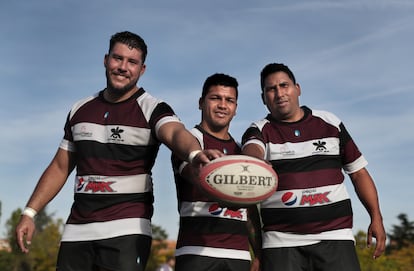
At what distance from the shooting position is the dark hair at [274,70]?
5734mm

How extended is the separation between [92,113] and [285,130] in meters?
1.96

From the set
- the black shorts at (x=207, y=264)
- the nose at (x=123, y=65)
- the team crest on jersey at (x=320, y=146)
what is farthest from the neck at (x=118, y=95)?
the team crest on jersey at (x=320, y=146)

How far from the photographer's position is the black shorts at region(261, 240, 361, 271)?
519cm

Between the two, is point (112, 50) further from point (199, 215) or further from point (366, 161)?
point (366, 161)

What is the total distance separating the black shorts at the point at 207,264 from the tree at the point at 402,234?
48100 mm

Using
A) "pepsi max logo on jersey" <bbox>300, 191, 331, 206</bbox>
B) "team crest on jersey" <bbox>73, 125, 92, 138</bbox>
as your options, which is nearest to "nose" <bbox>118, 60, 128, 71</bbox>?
"team crest on jersey" <bbox>73, 125, 92, 138</bbox>

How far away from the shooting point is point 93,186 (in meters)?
4.96

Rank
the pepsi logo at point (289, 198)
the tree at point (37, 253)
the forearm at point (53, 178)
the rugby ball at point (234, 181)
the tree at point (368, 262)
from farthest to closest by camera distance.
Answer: the tree at point (37, 253) < the tree at point (368, 262) < the forearm at point (53, 178) < the pepsi logo at point (289, 198) < the rugby ball at point (234, 181)

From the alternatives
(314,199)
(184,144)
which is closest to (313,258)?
(314,199)

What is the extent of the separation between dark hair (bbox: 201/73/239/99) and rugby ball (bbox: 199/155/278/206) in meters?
1.62

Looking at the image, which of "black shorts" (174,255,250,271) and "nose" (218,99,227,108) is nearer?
"black shorts" (174,255,250,271)

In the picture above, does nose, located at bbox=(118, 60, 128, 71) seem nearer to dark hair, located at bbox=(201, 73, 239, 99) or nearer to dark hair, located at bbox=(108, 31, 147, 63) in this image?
dark hair, located at bbox=(108, 31, 147, 63)

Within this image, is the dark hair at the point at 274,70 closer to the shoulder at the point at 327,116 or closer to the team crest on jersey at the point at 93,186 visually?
the shoulder at the point at 327,116

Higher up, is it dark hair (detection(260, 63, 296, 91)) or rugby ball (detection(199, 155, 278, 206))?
dark hair (detection(260, 63, 296, 91))
